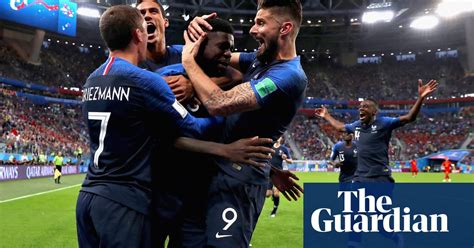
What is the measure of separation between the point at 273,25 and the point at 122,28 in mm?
1100

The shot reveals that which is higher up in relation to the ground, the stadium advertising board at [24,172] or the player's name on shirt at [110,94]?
the stadium advertising board at [24,172]

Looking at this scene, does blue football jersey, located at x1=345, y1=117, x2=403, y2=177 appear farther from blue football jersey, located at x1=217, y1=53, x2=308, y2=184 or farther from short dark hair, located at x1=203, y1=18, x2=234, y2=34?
short dark hair, located at x1=203, y1=18, x2=234, y2=34

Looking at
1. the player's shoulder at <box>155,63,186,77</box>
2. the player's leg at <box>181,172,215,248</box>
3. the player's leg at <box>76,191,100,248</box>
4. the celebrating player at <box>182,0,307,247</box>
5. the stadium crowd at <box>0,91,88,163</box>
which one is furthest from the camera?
the stadium crowd at <box>0,91,88,163</box>

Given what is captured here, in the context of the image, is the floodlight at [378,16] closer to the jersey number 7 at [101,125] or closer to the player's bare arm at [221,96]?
the player's bare arm at [221,96]

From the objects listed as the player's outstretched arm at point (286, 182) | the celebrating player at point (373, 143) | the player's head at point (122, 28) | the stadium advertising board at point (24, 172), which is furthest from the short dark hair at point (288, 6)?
the stadium advertising board at point (24, 172)

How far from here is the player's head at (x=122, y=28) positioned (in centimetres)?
308

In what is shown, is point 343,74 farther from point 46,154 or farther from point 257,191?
point 257,191

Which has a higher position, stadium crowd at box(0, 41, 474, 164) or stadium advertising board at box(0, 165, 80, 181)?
stadium crowd at box(0, 41, 474, 164)

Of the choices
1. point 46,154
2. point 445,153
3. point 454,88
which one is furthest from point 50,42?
point 454,88

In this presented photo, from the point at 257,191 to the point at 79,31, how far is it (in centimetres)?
5783

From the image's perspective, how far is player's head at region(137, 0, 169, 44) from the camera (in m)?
4.02

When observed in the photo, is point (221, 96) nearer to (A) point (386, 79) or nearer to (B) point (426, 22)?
(B) point (426, 22)

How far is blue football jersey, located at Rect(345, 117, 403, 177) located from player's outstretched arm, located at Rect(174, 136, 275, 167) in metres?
6.02

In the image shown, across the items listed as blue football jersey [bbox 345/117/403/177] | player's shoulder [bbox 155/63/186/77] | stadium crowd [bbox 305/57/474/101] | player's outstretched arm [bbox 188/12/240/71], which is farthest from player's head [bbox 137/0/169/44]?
stadium crowd [bbox 305/57/474/101]
